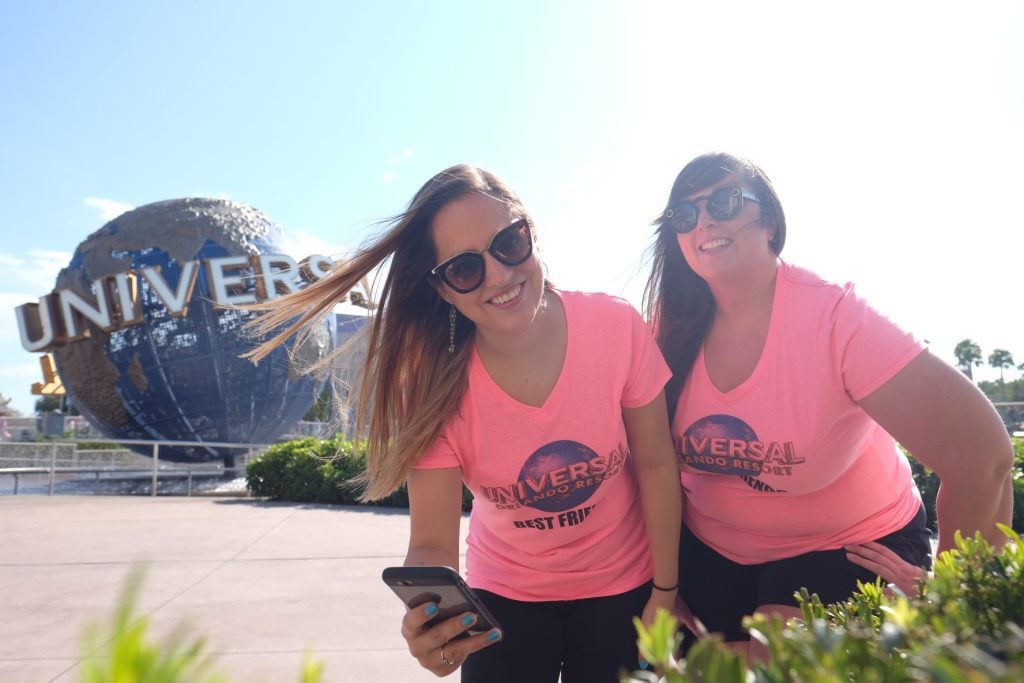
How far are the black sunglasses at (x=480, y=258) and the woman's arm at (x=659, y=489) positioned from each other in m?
0.63

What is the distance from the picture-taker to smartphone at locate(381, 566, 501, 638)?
5.70 feet

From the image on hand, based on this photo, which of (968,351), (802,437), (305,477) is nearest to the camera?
(802,437)

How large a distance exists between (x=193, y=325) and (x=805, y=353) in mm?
14597

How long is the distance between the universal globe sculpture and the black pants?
1242 centimetres

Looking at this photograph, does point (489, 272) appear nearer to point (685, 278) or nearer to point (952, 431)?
point (685, 278)

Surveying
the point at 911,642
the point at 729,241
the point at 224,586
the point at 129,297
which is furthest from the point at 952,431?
the point at 129,297

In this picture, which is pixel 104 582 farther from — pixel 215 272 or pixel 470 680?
pixel 215 272

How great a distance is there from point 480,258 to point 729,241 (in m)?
0.81

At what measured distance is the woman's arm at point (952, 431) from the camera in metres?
1.95

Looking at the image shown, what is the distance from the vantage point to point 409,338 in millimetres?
2461

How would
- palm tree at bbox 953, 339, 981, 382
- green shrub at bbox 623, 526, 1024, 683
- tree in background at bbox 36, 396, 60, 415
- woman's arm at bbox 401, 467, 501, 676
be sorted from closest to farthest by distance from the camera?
green shrub at bbox 623, 526, 1024, 683, woman's arm at bbox 401, 467, 501, 676, tree in background at bbox 36, 396, 60, 415, palm tree at bbox 953, 339, 981, 382

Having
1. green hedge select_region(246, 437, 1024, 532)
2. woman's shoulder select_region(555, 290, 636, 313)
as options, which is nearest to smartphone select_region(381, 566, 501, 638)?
woman's shoulder select_region(555, 290, 636, 313)

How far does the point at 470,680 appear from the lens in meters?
2.34

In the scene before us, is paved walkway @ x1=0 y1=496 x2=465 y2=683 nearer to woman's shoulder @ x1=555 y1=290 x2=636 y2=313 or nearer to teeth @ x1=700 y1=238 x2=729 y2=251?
woman's shoulder @ x1=555 y1=290 x2=636 y2=313
